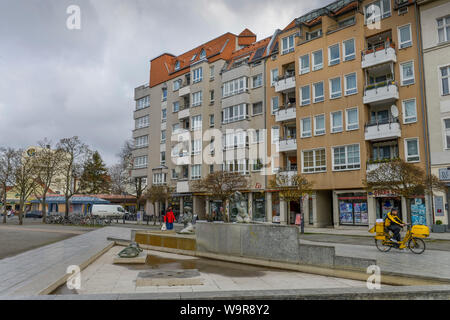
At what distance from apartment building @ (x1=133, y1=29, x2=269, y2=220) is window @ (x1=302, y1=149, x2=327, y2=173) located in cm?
578

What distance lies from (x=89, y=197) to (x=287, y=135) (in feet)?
141

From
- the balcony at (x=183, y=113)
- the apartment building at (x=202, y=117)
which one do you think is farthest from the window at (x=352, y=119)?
the balcony at (x=183, y=113)

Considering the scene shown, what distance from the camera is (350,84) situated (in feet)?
106

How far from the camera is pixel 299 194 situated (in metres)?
26.9

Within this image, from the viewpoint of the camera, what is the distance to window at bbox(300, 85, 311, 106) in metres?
35.0

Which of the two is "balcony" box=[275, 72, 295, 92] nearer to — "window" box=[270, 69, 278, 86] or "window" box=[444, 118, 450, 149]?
"window" box=[270, 69, 278, 86]

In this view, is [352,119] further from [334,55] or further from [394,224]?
[394,224]

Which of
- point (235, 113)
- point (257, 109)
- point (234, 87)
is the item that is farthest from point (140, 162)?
point (257, 109)

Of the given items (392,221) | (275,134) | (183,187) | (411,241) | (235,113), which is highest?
(235,113)

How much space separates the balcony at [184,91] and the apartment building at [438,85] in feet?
95.4

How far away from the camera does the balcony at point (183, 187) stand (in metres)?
46.5

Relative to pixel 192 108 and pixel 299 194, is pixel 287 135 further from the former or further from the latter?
pixel 192 108

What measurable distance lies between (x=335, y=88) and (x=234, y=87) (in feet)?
42.4
